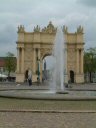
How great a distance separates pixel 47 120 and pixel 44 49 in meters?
95.8

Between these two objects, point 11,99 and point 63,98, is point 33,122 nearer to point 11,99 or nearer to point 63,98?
point 63,98

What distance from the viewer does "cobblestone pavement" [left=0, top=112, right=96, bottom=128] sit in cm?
1326

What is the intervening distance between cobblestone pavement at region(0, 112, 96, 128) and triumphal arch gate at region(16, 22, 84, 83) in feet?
301

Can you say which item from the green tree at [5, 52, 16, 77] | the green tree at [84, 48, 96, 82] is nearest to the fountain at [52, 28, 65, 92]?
the green tree at [84, 48, 96, 82]

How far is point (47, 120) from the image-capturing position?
574 inches

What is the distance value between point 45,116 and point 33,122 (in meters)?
1.73

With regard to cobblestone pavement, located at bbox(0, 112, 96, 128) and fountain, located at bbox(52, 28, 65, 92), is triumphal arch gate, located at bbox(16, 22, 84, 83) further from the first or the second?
cobblestone pavement, located at bbox(0, 112, 96, 128)

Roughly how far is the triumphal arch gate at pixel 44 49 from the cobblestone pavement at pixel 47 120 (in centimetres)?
9172

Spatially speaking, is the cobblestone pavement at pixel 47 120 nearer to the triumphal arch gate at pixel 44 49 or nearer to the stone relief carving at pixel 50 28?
the triumphal arch gate at pixel 44 49

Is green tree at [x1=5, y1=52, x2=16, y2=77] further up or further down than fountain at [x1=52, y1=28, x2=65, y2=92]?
further up

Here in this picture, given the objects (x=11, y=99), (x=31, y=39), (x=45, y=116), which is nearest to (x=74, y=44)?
(x=31, y=39)

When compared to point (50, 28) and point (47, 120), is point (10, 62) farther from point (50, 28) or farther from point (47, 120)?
point (47, 120)

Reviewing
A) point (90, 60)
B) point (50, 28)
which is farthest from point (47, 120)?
point (90, 60)

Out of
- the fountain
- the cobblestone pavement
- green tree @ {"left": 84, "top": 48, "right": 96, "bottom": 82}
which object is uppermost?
green tree @ {"left": 84, "top": 48, "right": 96, "bottom": 82}
